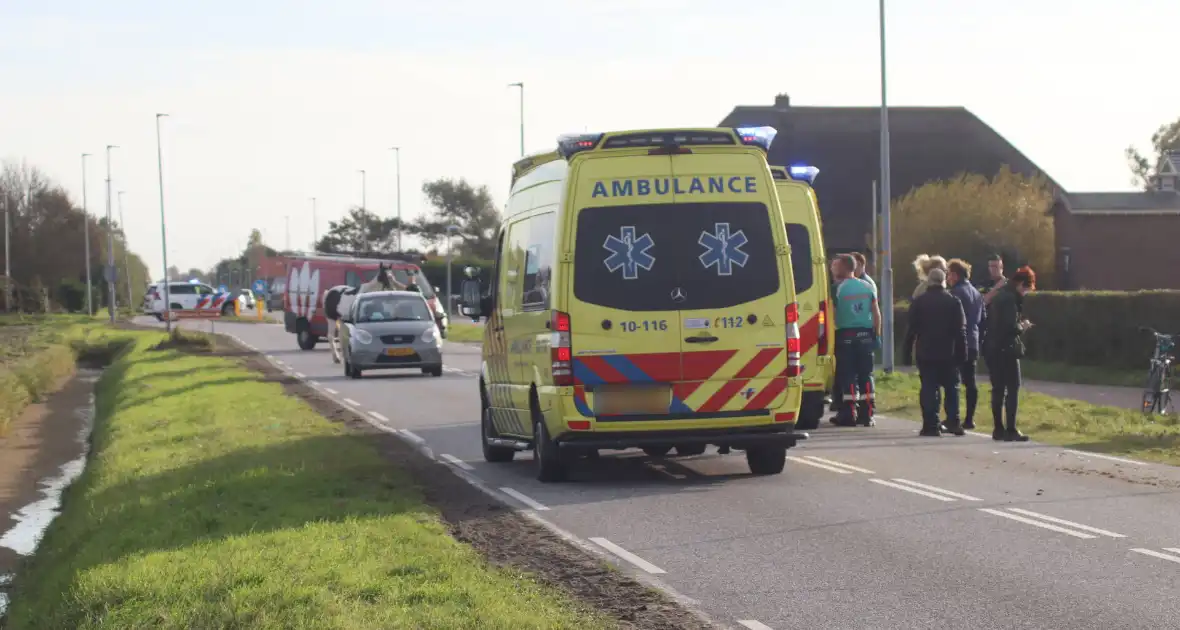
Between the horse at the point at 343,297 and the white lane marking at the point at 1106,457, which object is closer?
the white lane marking at the point at 1106,457

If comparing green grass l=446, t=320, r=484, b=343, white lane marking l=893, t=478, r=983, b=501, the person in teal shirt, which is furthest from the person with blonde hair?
green grass l=446, t=320, r=484, b=343

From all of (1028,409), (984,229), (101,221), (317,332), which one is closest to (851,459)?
(1028,409)

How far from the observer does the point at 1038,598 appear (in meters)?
7.89

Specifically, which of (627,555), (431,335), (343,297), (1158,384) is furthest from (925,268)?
(343,297)

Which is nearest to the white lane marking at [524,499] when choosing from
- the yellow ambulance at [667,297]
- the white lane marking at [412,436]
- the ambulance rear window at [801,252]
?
the yellow ambulance at [667,297]

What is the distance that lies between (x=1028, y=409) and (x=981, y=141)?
59.8 meters

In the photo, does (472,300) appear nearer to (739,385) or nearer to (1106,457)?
(739,385)

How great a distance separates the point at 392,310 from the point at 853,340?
15.5m

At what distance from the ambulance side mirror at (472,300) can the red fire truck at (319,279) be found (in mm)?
27670

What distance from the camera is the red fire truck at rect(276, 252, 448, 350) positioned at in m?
44.5

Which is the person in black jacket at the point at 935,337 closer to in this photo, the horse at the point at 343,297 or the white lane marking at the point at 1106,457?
the white lane marking at the point at 1106,457

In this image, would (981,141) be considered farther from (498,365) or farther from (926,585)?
(926,585)

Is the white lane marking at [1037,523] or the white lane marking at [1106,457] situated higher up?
the white lane marking at [1037,523]

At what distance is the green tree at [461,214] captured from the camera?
422ft
